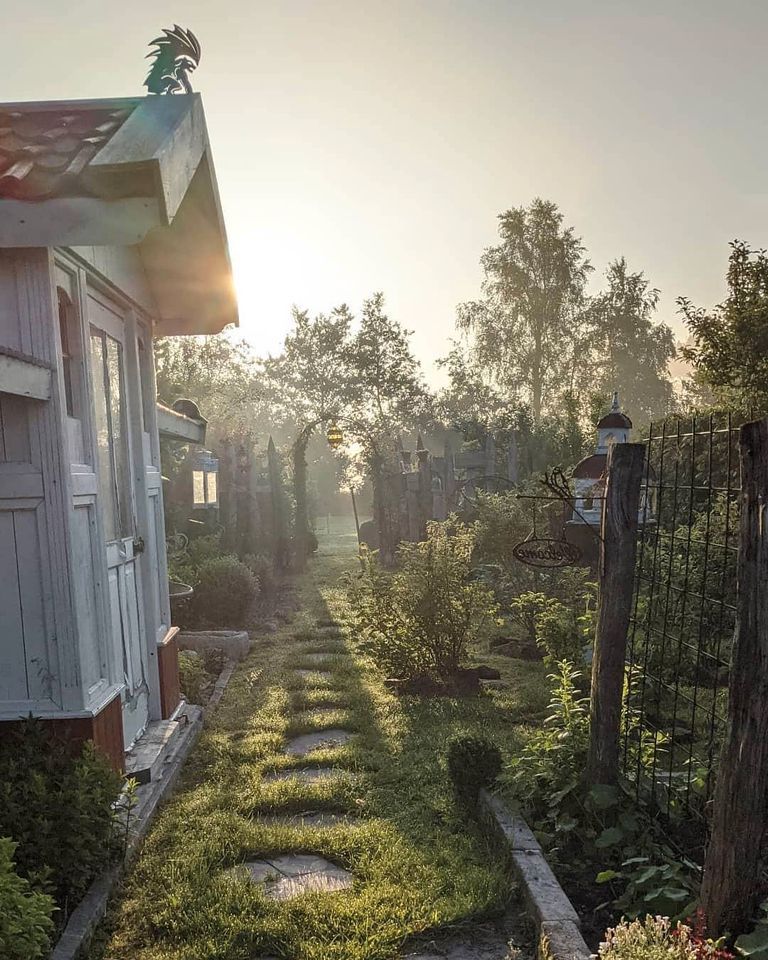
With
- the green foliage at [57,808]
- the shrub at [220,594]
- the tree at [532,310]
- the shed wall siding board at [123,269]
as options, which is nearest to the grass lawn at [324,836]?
the green foliage at [57,808]

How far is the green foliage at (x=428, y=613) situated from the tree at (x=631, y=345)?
1058 inches

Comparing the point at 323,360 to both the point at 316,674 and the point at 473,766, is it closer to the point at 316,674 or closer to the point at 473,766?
the point at 316,674

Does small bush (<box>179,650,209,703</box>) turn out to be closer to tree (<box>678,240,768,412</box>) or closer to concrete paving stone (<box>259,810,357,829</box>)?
concrete paving stone (<box>259,810,357,829</box>)

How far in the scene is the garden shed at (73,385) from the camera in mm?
2986

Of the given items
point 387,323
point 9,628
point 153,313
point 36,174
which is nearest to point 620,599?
point 9,628

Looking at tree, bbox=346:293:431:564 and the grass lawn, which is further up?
tree, bbox=346:293:431:564

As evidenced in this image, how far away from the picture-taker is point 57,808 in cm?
310

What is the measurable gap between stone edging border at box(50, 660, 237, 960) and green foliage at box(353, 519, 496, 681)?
168cm

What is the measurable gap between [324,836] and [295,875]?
1.14 feet

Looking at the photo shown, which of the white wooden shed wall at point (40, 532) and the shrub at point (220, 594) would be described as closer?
the white wooden shed wall at point (40, 532)

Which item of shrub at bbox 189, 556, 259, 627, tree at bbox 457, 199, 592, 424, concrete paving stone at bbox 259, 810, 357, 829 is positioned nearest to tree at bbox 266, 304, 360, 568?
tree at bbox 457, 199, 592, 424

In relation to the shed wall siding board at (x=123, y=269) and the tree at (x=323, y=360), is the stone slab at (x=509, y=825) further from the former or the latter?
the tree at (x=323, y=360)

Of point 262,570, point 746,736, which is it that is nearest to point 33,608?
point 746,736

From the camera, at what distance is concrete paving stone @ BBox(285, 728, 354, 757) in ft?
17.4
